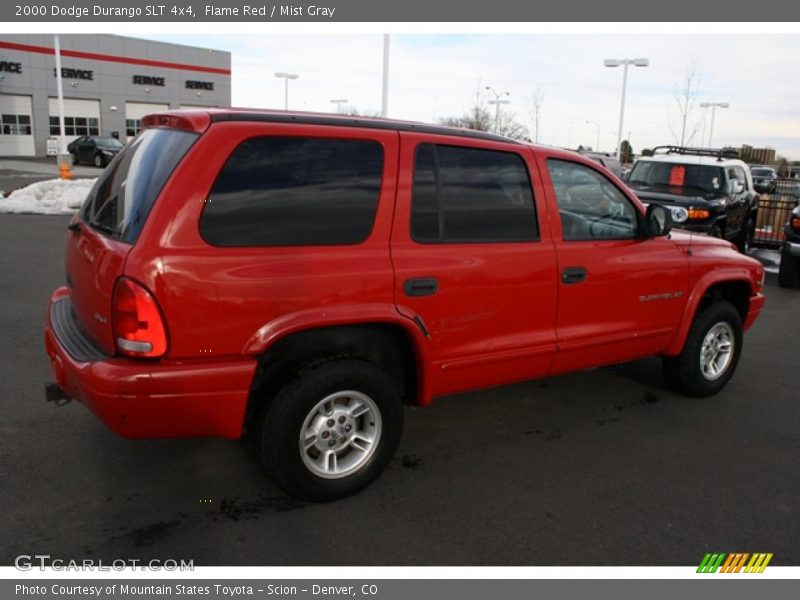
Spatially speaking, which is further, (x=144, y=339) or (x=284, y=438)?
(x=284, y=438)

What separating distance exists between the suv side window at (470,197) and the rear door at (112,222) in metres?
1.21

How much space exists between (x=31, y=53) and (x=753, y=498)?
48.6 metres

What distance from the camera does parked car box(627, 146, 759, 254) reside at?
10789 millimetres

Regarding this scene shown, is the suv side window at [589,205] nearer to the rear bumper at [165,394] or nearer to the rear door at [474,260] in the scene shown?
the rear door at [474,260]

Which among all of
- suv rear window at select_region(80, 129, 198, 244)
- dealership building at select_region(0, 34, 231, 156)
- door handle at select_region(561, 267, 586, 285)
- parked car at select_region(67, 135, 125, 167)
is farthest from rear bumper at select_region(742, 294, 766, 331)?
dealership building at select_region(0, 34, 231, 156)

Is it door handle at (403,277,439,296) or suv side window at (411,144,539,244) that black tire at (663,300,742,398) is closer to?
suv side window at (411,144,539,244)

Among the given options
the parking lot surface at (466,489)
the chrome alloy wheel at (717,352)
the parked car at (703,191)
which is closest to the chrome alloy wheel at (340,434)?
the parking lot surface at (466,489)

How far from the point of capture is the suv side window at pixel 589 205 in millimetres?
4184

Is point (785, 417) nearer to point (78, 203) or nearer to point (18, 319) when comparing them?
point (18, 319)

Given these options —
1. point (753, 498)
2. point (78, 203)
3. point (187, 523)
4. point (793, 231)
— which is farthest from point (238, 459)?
point (78, 203)

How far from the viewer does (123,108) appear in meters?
46.2

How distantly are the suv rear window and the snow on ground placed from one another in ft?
42.1

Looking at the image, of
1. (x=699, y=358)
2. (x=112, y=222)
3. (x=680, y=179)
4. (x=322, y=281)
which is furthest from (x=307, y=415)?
(x=680, y=179)

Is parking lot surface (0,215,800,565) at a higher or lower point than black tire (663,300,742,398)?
lower
